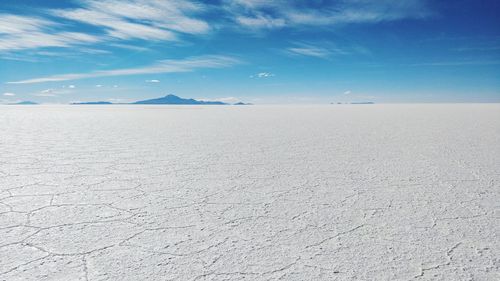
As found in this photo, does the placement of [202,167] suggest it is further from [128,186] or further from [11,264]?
[11,264]

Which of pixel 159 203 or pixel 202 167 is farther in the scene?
pixel 202 167

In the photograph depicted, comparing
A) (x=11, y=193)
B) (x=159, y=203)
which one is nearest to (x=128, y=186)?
(x=159, y=203)

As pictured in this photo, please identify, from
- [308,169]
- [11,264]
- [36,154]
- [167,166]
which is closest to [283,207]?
[308,169]

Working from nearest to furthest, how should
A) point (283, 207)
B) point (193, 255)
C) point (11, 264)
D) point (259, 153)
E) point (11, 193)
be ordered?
point (11, 264) < point (193, 255) < point (283, 207) < point (11, 193) < point (259, 153)

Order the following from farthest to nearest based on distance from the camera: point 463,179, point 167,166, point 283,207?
point 167,166 < point 463,179 < point 283,207

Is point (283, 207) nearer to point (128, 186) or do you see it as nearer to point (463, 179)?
point (128, 186)

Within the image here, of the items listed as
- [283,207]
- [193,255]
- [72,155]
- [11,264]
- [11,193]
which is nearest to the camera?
[11,264]

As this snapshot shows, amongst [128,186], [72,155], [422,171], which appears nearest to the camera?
[128,186]

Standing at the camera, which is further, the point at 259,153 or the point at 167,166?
the point at 259,153
